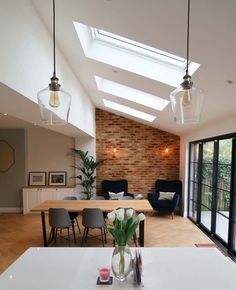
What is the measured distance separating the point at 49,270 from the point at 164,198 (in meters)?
5.44

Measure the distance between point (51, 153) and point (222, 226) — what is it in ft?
17.4

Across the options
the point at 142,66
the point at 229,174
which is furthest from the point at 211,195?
the point at 142,66

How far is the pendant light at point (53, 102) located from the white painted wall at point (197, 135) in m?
2.99

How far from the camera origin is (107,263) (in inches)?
69.1

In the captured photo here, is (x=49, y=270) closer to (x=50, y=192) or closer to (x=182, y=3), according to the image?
(x=182, y=3)

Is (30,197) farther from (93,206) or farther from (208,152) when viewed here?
(208,152)

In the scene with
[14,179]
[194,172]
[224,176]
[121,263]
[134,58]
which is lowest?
[14,179]

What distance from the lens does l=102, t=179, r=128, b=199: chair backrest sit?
22.8ft

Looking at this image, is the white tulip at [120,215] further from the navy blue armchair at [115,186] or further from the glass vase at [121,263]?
the navy blue armchair at [115,186]

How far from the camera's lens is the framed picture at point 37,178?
7070mm

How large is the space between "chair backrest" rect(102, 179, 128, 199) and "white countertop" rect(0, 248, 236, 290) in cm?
498

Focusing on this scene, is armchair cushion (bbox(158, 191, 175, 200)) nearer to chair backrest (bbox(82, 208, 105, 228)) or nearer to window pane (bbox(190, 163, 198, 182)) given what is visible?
window pane (bbox(190, 163, 198, 182))

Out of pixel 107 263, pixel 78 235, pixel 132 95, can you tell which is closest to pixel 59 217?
pixel 78 235

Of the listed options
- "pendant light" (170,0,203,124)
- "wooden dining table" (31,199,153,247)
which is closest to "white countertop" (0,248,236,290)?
"pendant light" (170,0,203,124)
